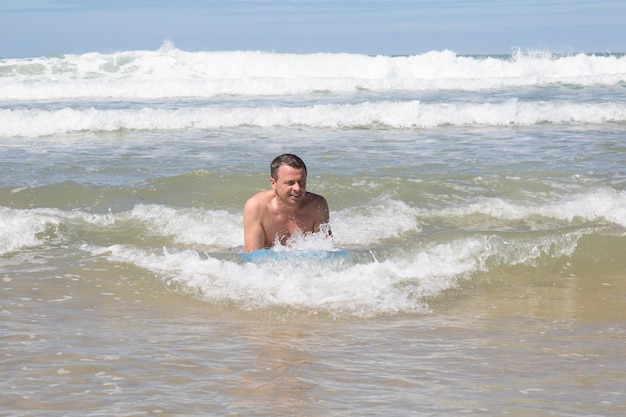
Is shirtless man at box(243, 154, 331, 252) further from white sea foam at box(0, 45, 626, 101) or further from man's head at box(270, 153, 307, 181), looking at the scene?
white sea foam at box(0, 45, 626, 101)

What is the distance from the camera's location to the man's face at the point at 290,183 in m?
6.05

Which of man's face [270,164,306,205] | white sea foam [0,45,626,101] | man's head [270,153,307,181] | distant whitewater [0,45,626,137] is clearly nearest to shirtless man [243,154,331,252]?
man's face [270,164,306,205]

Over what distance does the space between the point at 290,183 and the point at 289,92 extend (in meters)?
19.4

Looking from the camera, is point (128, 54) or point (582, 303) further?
point (128, 54)

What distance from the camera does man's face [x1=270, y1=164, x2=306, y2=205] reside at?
6051 millimetres

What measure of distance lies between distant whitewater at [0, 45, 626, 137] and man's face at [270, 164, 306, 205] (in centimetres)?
1020

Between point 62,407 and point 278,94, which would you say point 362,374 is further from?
point 278,94

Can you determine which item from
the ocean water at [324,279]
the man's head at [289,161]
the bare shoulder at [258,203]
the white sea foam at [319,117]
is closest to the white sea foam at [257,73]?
the white sea foam at [319,117]

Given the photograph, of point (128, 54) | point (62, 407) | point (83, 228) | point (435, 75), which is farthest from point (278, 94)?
point (62, 407)

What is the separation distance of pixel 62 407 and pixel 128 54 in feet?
95.1

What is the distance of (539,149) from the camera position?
1270 cm

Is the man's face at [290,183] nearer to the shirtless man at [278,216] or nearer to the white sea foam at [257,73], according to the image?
the shirtless man at [278,216]

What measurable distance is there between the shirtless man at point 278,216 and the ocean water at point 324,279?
0.20 metres

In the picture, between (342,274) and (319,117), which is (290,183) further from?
(319,117)
